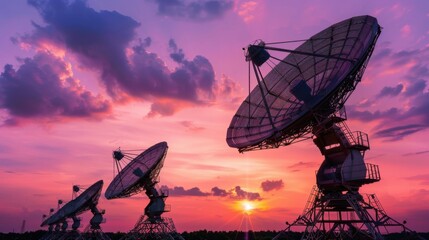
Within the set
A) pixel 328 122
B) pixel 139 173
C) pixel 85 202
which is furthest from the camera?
pixel 85 202

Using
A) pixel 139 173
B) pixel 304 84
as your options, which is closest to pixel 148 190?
pixel 139 173

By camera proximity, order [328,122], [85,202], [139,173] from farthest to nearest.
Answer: [85,202]
[139,173]
[328,122]

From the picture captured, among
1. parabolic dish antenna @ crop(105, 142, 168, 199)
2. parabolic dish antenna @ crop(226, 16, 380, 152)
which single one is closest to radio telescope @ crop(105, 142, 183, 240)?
parabolic dish antenna @ crop(105, 142, 168, 199)

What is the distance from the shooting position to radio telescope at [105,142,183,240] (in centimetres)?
5913

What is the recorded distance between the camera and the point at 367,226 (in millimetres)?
35938

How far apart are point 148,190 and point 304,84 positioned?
33.0 metres

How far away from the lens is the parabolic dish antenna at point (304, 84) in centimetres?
3403

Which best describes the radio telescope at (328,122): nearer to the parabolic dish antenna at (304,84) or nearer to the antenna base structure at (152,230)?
the parabolic dish antenna at (304,84)

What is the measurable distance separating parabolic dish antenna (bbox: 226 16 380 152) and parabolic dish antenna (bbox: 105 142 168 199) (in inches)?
787

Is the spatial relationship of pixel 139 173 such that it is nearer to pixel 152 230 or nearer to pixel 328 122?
pixel 152 230

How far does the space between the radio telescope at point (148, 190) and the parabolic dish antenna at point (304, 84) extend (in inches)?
822

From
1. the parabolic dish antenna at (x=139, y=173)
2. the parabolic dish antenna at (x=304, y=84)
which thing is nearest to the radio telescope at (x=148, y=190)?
the parabolic dish antenna at (x=139, y=173)

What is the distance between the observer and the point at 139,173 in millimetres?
59031

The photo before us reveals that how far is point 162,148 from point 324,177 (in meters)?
29.1
